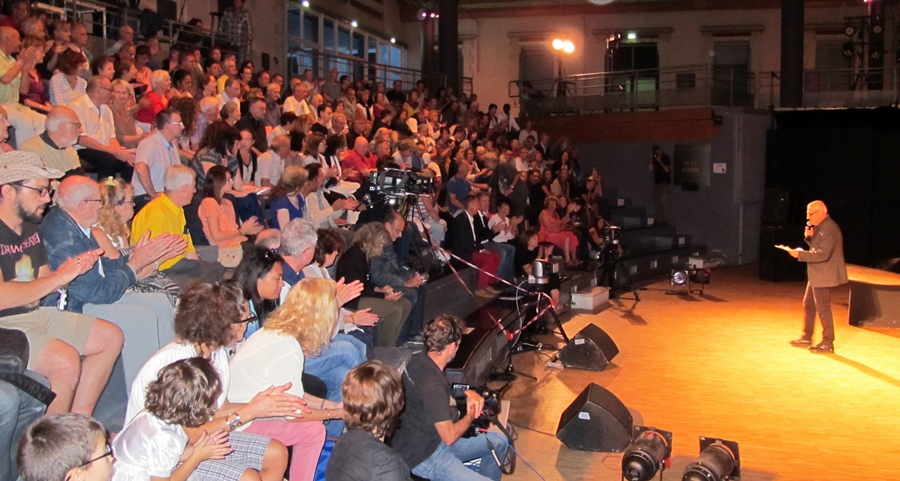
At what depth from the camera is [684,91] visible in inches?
706

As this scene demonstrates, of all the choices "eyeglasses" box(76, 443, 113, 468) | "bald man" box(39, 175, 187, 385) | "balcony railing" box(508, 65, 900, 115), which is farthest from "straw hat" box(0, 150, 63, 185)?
"balcony railing" box(508, 65, 900, 115)

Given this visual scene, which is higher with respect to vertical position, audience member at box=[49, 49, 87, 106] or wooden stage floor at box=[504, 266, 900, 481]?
audience member at box=[49, 49, 87, 106]

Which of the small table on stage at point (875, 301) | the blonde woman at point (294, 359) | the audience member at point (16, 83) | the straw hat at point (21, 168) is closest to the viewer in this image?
the straw hat at point (21, 168)

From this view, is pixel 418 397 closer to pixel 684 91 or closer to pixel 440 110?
pixel 440 110

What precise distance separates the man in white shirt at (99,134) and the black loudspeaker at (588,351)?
4.47m

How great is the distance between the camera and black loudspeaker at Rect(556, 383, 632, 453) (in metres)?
6.09

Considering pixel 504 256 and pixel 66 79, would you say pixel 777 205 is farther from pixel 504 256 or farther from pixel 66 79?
pixel 66 79

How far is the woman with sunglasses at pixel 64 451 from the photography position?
8.27 ft

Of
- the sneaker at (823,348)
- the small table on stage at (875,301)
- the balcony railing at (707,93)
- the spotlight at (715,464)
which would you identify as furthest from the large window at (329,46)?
the spotlight at (715,464)

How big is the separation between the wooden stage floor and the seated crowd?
1.30 metres

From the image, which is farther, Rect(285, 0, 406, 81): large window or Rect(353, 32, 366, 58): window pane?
Rect(353, 32, 366, 58): window pane

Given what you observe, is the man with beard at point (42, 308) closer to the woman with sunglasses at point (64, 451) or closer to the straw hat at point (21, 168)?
the straw hat at point (21, 168)

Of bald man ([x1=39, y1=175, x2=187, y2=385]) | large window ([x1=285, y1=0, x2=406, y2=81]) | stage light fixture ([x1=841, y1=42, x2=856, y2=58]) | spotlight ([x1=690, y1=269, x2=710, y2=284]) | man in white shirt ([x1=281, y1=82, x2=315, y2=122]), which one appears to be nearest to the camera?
bald man ([x1=39, y1=175, x2=187, y2=385])

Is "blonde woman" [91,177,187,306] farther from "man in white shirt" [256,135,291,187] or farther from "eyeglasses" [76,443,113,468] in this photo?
"man in white shirt" [256,135,291,187]
